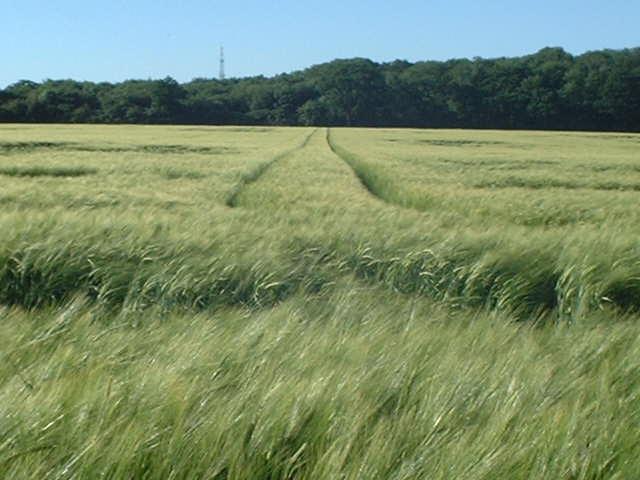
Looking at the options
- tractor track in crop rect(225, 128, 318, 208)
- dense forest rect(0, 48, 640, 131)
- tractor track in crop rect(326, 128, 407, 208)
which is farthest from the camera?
dense forest rect(0, 48, 640, 131)

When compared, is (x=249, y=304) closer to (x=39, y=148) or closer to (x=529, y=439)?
(x=529, y=439)

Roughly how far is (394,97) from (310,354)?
87398 mm

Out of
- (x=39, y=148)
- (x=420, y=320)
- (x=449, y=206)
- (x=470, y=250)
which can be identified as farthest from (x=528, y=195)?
(x=39, y=148)

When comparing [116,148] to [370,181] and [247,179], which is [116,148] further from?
[247,179]

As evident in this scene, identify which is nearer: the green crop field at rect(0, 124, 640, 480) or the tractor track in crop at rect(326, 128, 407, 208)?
the green crop field at rect(0, 124, 640, 480)

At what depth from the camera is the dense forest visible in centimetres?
7419

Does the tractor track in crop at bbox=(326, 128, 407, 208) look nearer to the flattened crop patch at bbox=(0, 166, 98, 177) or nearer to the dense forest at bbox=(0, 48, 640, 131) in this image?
the flattened crop patch at bbox=(0, 166, 98, 177)

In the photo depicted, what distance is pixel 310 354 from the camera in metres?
2.38

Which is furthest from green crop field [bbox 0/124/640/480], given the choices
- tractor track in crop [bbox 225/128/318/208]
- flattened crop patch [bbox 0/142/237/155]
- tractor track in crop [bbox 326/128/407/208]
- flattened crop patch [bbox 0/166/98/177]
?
flattened crop patch [bbox 0/142/237/155]

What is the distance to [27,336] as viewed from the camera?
257cm

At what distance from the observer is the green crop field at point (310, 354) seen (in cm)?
168

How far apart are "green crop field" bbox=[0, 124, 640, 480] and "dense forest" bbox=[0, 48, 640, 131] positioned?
225ft

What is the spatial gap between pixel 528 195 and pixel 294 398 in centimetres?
1027

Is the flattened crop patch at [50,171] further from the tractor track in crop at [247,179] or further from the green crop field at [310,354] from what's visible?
the green crop field at [310,354]
